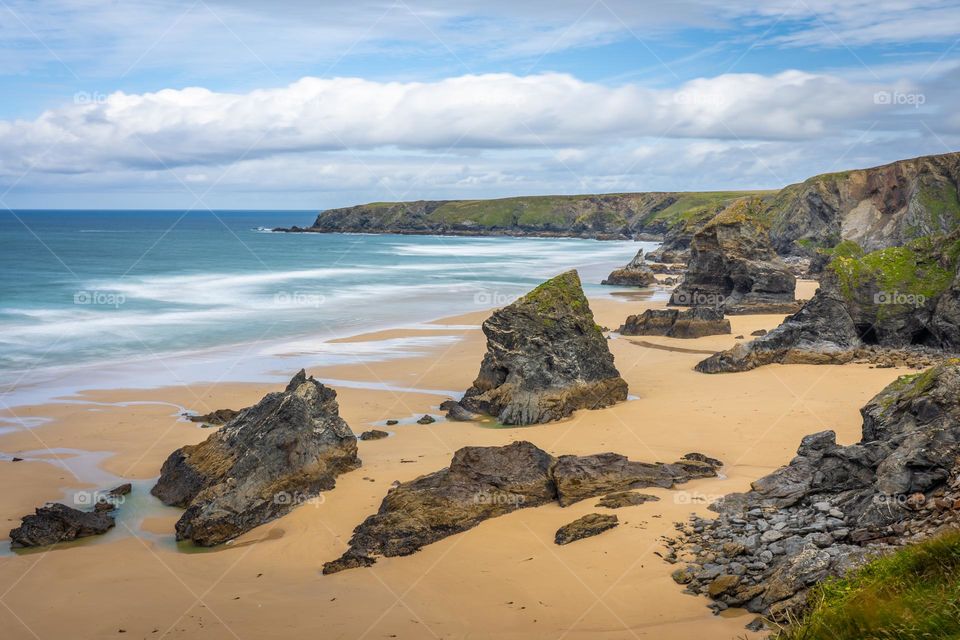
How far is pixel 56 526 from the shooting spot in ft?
45.1

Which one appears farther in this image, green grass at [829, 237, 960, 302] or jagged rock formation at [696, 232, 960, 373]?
green grass at [829, 237, 960, 302]

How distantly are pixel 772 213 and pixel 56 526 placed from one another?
8679 centimetres

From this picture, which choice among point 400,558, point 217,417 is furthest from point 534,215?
point 400,558

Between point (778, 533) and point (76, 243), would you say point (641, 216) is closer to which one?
point (76, 243)

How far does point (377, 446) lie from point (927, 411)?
11040 millimetres

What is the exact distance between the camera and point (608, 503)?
42.8 feet

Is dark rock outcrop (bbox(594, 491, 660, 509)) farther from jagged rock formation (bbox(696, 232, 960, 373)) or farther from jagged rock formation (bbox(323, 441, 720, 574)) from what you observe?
jagged rock formation (bbox(696, 232, 960, 373))

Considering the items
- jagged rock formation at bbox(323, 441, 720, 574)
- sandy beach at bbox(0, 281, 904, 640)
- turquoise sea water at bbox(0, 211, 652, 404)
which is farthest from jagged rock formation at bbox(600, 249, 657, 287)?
jagged rock formation at bbox(323, 441, 720, 574)

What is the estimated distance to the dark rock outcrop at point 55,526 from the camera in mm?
13523

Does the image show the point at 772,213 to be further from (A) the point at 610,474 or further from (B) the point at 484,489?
(B) the point at 484,489

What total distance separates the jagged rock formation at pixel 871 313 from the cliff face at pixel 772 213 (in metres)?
20.3

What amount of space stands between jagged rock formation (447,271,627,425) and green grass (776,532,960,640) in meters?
12.8

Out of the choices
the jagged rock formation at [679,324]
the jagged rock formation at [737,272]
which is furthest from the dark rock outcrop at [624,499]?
the jagged rock formation at [737,272]

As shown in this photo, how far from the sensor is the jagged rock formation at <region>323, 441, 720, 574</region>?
41.2ft
